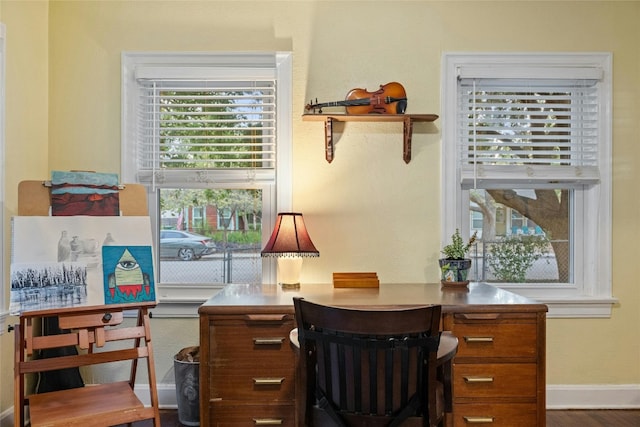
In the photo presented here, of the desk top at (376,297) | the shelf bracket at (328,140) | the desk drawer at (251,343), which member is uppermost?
the shelf bracket at (328,140)

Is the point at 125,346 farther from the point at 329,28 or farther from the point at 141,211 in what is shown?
the point at 329,28

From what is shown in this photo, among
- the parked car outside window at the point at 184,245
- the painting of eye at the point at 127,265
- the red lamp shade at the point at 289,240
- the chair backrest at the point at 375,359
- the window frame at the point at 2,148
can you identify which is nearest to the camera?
the chair backrest at the point at 375,359

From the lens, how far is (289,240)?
9.14 feet

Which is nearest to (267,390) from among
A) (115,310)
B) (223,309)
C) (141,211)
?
(223,309)

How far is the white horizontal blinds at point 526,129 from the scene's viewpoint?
3.13 m

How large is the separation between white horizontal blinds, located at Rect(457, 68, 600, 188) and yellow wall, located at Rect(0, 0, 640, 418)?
18 cm

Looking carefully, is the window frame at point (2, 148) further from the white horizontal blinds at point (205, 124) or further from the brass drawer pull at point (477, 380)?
the brass drawer pull at point (477, 380)

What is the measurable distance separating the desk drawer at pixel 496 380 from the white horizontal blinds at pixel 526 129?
46.2 inches

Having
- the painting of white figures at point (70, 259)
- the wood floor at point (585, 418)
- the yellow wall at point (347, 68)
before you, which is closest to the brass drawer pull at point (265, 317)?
the painting of white figures at point (70, 259)

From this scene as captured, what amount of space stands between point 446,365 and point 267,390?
3.05 ft

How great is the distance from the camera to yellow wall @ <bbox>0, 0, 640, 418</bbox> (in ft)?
10.2

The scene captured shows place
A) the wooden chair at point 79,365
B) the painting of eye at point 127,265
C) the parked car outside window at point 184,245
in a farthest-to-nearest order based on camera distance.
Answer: the parked car outside window at point 184,245 → the painting of eye at point 127,265 → the wooden chair at point 79,365

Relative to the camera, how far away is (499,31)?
3117 millimetres

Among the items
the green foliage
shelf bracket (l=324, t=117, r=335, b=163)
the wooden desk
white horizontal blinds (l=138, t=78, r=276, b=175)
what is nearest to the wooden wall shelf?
shelf bracket (l=324, t=117, r=335, b=163)
